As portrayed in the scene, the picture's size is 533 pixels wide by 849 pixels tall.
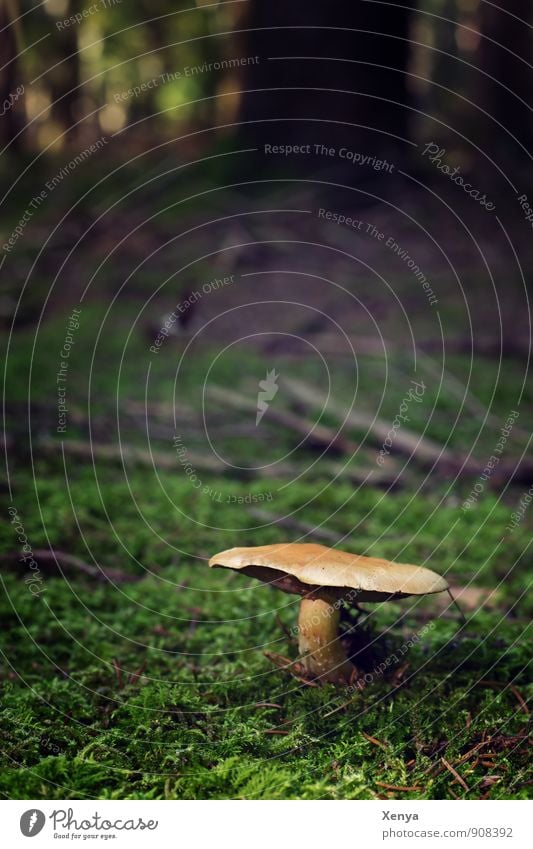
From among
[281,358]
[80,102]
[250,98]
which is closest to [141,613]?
[281,358]

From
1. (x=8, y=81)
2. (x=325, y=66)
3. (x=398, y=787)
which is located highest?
(x=325, y=66)

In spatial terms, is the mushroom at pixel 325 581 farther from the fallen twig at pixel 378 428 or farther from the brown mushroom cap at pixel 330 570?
the fallen twig at pixel 378 428

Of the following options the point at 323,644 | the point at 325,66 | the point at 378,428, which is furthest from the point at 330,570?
the point at 325,66

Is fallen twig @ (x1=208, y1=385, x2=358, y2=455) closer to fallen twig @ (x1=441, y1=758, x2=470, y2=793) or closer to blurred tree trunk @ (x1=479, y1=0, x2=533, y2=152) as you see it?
fallen twig @ (x1=441, y1=758, x2=470, y2=793)

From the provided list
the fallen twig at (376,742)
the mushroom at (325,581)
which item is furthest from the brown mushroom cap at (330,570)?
the fallen twig at (376,742)

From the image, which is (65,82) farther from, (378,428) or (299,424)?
(378,428)

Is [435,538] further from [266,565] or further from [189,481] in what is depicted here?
[266,565]

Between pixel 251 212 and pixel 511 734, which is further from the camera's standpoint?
pixel 251 212
